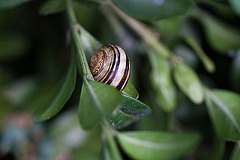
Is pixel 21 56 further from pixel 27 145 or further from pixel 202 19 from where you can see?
pixel 202 19

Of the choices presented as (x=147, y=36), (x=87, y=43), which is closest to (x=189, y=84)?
(x=147, y=36)

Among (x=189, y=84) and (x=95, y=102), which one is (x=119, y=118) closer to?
(x=95, y=102)

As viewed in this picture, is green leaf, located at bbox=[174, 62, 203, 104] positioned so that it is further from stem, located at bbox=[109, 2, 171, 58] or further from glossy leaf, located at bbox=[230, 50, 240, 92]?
glossy leaf, located at bbox=[230, 50, 240, 92]

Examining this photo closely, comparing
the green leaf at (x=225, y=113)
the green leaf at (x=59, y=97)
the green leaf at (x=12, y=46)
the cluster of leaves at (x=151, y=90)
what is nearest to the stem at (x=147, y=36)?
the cluster of leaves at (x=151, y=90)

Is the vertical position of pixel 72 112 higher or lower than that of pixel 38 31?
lower

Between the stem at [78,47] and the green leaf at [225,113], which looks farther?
the green leaf at [225,113]

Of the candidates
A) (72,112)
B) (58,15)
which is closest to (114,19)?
(58,15)

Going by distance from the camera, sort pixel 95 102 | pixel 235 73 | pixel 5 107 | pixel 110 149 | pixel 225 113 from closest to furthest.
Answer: pixel 95 102 < pixel 110 149 < pixel 225 113 < pixel 235 73 < pixel 5 107

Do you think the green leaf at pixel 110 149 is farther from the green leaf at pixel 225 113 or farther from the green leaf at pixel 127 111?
the green leaf at pixel 225 113
